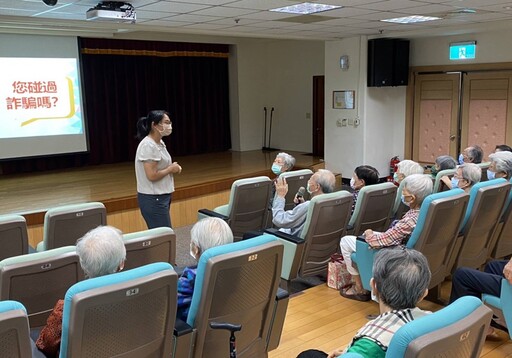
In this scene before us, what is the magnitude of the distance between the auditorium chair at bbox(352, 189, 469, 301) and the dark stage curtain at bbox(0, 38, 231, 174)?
686 cm

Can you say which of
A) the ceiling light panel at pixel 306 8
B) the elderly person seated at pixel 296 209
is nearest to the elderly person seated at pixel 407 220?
the elderly person seated at pixel 296 209

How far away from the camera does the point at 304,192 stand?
4.96 metres

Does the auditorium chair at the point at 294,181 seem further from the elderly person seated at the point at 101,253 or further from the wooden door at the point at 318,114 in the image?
the wooden door at the point at 318,114

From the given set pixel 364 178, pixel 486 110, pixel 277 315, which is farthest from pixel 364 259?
pixel 486 110

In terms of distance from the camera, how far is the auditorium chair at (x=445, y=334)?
4.47 feet

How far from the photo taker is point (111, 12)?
493cm

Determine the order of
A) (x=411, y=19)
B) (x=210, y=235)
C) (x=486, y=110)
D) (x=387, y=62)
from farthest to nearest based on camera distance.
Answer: (x=387, y=62)
(x=486, y=110)
(x=411, y=19)
(x=210, y=235)

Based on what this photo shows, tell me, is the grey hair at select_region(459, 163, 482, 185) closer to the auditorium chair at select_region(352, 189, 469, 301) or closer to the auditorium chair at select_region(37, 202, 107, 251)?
the auditorium chair at select_region(352, 189, 469, 301)

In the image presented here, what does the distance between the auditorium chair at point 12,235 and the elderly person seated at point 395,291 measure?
239 cm

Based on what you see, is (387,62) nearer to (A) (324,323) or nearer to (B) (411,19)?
(B) (411,19)

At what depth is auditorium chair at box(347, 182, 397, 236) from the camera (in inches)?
153

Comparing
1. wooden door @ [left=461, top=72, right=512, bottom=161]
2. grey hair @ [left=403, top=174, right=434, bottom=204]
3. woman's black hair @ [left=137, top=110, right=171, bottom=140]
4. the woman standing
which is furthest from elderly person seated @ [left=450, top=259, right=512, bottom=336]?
wooden door @ [left=461, top=72, right=512, bottom=161]

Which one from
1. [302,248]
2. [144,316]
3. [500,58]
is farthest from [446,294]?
[500,58]

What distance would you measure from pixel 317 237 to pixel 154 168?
4.80ft
